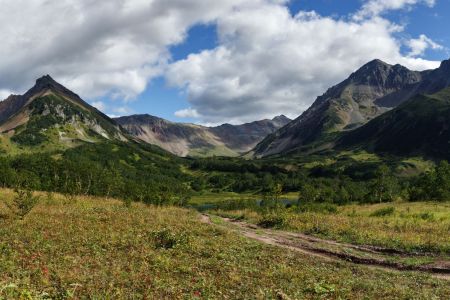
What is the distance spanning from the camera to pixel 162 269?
2238 centimetres

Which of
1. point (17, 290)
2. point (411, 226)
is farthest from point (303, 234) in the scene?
point (17, 290)

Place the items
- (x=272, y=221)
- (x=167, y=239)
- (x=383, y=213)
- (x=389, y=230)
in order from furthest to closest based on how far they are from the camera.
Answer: (x=383, y=213) → (x=272, y=221) → (x=389, y=230) → (x=167, y=239)

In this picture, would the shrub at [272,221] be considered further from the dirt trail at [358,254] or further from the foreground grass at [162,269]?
the foreground grass at [162,269]

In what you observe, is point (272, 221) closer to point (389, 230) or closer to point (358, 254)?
point (389, 230)

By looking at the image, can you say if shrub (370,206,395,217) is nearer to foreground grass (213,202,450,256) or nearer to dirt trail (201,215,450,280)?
foreground grass (213,202,450,256)

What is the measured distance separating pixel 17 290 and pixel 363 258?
24.0m

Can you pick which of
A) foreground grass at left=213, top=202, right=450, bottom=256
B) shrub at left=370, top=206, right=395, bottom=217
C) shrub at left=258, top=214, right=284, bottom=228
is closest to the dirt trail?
foreground grass at left=213, top=202, right=450, bottom=256

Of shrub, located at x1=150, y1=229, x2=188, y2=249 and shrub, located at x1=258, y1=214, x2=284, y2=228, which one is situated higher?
shrub, located at x1=150, y1=229, x2=188, y2=249

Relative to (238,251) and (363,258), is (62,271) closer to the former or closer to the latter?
(238,251)

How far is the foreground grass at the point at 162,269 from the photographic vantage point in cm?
1766

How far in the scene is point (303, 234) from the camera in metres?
43.7

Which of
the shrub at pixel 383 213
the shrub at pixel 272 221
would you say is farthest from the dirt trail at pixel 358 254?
the shrub at pixel 383 213

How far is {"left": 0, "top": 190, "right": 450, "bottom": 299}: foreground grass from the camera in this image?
1766 centimetres

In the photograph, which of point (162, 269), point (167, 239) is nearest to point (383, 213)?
point (167, 239)
